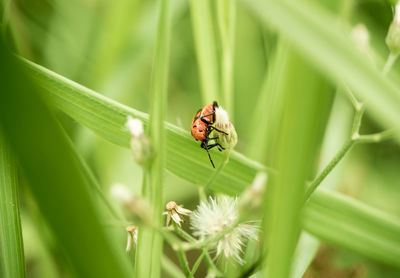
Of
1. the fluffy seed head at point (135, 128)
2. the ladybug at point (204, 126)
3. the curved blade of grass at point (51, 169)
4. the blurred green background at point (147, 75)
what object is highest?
the blurred green background at point (147, 75)

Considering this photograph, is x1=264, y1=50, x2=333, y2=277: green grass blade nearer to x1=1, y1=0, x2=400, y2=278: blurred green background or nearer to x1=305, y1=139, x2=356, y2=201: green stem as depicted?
x1=305, y1=139, x2=356, y2=201: green stem

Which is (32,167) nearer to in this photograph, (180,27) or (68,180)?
(68,180)

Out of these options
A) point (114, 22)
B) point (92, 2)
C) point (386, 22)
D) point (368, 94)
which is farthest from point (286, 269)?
point (92, 2)

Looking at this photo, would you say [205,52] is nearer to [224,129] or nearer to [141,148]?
[224,129]

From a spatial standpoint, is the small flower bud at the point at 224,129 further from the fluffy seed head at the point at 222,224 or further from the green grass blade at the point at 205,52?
the green grass blade at the point at 205,52

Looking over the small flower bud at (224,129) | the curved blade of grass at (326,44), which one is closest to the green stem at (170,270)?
the small flower bud at (224,129)

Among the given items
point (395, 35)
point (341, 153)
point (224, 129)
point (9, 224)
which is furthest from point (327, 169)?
point (9, 224)
